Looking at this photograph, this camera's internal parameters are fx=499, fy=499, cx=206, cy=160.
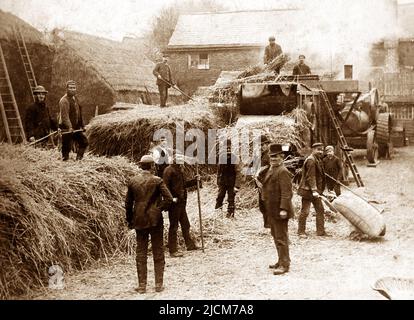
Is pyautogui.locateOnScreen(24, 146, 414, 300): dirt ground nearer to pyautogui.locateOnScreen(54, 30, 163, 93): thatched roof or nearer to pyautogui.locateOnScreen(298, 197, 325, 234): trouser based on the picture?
pyautogui.locateOnScreen(298, 197, 325, 234): trouser

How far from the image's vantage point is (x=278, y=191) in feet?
23.4

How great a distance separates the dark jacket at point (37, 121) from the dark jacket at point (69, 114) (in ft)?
2.15

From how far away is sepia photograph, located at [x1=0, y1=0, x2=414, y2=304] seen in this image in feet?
20.9

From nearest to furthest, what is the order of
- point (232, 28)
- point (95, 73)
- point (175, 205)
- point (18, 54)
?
point (175, 205) < point (18, 54) < point (95, 73) < point (232, 28)

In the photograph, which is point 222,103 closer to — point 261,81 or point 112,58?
point 261,81

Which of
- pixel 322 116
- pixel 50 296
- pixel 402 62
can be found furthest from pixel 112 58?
pixel 402 62

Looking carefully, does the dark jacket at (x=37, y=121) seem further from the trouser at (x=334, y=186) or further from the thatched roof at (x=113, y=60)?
the thatched roof at (x=113, y=60)

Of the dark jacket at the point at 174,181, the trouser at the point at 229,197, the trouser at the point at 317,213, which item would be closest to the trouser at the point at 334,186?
the trouser at the point at 317,213

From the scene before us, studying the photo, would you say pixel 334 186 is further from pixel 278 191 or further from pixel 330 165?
pixel 278 191

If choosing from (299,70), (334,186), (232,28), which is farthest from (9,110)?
(232,28)

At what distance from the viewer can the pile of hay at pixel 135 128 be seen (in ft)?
41.6

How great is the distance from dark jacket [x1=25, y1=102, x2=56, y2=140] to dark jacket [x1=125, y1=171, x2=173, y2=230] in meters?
3.74

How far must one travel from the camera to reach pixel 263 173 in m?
8.19

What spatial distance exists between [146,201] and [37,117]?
4.00m
